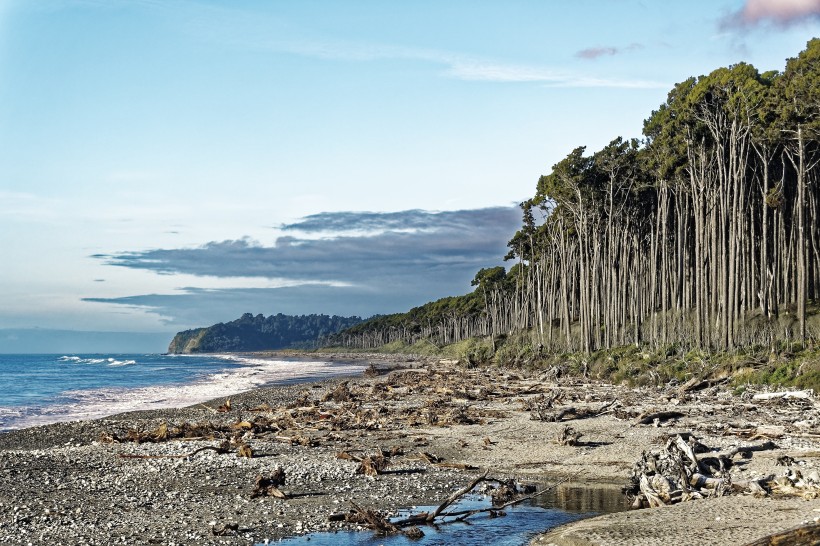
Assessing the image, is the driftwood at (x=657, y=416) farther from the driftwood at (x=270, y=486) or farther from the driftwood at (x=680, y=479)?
the driftwood at (x=270, y=486)

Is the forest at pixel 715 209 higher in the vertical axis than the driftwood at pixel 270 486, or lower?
higher

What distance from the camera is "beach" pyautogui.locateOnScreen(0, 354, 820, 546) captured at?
11.0 meters

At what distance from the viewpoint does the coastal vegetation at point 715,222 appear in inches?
1441

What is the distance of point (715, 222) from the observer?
4078 cm

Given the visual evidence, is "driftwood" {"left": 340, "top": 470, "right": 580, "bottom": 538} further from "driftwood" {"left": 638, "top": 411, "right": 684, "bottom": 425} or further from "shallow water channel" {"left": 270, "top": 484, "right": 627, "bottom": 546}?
"driftwood" {"left": 638, "top": 411, "right": 684, "bottom": 425}

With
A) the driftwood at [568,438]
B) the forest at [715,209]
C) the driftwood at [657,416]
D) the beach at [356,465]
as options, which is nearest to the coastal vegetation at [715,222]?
the forest at [715,209]

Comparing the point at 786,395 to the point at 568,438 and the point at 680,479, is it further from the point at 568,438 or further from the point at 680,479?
the point at 680,479

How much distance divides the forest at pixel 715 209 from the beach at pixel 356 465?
1262 cm

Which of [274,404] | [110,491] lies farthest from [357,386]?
[110,491]

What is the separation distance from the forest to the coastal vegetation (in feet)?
0.38

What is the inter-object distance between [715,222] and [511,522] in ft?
109

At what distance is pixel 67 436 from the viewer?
23219 mm

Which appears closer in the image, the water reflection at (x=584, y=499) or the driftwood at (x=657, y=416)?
the water reflection at (x=584, y=499)


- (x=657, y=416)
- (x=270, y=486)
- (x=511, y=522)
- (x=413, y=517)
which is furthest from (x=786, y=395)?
(x=270, y=486)
